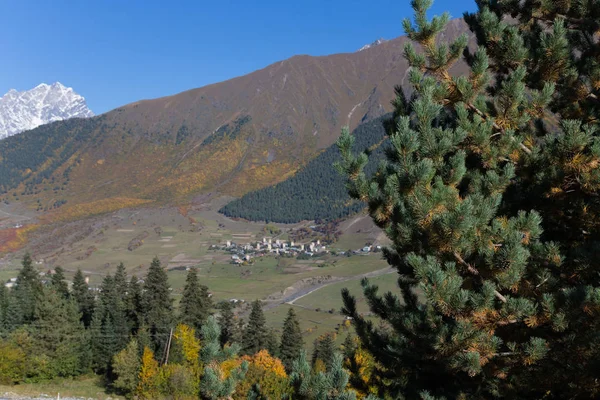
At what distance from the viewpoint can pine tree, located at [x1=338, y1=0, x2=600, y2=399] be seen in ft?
17.9

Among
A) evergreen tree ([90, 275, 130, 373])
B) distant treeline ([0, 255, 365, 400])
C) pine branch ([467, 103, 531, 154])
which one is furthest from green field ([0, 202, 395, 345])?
pine branch ([467, 103, 531, 154])

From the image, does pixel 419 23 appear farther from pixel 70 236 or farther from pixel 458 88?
pixel 70 236

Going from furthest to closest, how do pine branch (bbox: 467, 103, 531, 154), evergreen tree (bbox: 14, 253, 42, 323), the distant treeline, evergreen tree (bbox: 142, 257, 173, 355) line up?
evergreen tree (bbox: 14, 253, 42, 323) → evergreen tree (bbox: 142, 257, 173, 355) → the distant treeline → pine branch (bbox: 467, 103, 531, 154)

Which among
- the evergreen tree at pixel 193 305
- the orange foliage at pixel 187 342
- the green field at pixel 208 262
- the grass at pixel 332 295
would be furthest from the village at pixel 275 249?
the orange foliage at pixel 187 342

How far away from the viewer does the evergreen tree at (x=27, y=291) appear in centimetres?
4294

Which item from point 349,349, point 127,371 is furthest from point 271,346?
point 349,349

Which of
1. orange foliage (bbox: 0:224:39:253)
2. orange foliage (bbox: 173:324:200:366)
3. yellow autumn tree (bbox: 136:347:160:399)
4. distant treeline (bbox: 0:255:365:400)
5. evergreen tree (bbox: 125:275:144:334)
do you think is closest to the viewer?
yellow autumn tree (bbox: 136:347:160:399)

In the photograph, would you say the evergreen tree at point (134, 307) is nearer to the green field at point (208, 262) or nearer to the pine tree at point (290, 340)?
the pine tree at point (290, 340)

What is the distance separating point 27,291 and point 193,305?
18.1 metres

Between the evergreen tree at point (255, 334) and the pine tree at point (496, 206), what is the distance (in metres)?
34.7

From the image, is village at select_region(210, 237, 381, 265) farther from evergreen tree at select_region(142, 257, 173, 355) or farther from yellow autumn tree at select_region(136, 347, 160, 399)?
yellow autumn tree at select_region(136, 347, 160, 399)

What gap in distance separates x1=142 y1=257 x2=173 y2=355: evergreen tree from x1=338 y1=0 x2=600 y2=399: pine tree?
3389 centimetres

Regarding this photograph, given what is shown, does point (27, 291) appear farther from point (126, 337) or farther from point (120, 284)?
point (126, 337)

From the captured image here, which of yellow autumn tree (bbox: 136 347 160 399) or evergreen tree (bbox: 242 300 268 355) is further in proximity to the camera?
evergreen tree (bbox: 242 300 268 355)
